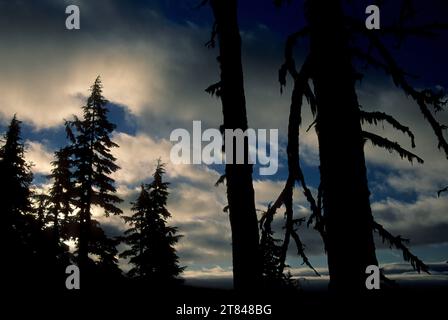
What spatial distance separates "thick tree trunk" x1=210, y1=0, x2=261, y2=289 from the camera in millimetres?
6891

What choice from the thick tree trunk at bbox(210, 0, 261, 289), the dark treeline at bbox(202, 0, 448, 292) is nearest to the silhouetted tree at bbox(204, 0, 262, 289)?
the thick tree trunk at bbox(210, 0, 261, 289)

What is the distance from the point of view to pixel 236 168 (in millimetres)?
7258

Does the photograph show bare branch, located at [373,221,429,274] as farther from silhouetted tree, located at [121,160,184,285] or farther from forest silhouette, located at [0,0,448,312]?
silhouetted tree, located at [121,160,184,285]

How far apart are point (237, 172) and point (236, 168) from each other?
86 mm

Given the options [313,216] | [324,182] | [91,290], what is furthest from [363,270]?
[91,290]

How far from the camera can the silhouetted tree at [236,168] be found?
690cm

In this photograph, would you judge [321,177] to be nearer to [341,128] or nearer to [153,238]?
[341,128]

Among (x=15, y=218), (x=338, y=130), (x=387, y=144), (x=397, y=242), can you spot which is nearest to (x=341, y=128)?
(x=338, y=130)

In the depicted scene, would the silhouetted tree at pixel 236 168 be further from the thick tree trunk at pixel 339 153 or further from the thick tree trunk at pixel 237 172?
the thick tree trunk at pixel 339 153

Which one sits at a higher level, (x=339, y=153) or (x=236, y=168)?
(x=236, y=168)

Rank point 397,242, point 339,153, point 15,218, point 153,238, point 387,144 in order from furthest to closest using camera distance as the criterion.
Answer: point 153,238
point 15,218
point 387,144
point 397,242
point 339,153

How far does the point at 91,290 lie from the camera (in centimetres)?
1240

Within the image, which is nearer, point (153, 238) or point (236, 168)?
point (236, 168)

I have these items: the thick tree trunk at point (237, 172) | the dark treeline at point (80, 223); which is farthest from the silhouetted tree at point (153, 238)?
the thick tree trunk at point (237, 172)
